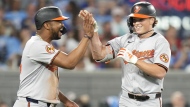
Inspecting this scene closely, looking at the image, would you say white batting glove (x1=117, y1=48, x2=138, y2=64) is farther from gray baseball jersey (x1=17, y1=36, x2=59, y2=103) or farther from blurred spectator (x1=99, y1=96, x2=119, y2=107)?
blurred spectator (x1=99, y1=96, x2=119, y2=107)

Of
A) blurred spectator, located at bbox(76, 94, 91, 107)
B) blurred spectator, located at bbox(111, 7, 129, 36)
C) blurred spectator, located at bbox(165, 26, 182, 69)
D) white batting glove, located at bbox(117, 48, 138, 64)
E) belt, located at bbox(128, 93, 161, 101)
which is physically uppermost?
white batting glove, located at bbox(117, 48, 138, 64)

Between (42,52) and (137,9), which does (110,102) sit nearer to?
(137,9)

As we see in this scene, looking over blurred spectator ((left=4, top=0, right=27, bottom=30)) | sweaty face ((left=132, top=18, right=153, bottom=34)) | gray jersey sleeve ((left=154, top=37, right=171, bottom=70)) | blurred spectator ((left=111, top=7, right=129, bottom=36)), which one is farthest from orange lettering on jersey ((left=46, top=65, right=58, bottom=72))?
blurred spectator ((left=111, top=7, right=129, bottom=36))

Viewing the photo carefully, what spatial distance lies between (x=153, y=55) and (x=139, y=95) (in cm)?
49

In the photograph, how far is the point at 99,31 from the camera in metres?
12.7

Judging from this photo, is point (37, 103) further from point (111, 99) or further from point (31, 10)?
point (31, 10)

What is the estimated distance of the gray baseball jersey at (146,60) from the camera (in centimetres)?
663

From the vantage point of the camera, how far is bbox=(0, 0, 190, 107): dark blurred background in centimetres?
1178

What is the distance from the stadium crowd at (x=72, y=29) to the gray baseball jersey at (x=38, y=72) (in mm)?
5154

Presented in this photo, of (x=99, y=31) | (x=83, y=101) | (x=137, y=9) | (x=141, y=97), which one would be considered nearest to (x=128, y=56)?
(x=141, y=97)

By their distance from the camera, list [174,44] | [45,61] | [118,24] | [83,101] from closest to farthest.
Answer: [45,61] → [83,101] → [174,44] → [118,24]

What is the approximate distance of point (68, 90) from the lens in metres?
11.9

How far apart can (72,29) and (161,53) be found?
6.18m

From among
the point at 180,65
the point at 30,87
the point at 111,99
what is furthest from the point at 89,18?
the point at 180,65
